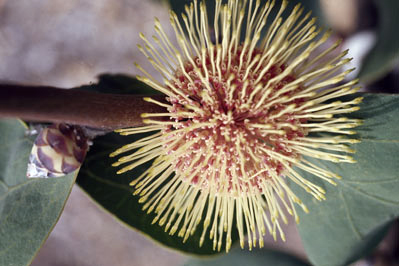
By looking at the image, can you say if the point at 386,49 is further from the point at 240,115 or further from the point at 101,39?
the point at 101,39

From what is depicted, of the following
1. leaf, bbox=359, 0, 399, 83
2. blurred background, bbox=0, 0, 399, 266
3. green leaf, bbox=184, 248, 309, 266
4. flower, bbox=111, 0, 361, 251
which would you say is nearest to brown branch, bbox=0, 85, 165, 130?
flower, bbox=111, 0, 361, 251

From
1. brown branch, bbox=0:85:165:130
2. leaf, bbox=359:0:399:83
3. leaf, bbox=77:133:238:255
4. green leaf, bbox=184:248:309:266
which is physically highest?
leaf, bbox=359:0:399:83

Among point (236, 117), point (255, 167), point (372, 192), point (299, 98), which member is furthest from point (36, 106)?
point (372, 192)

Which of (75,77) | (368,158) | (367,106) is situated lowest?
(75,77)

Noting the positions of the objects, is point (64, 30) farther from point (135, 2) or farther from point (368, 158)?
point (368, 158)

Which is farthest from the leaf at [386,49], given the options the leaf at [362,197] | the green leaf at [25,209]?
the green leaf at [25,209]

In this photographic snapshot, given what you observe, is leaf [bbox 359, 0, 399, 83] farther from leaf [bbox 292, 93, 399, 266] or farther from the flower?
the flower
